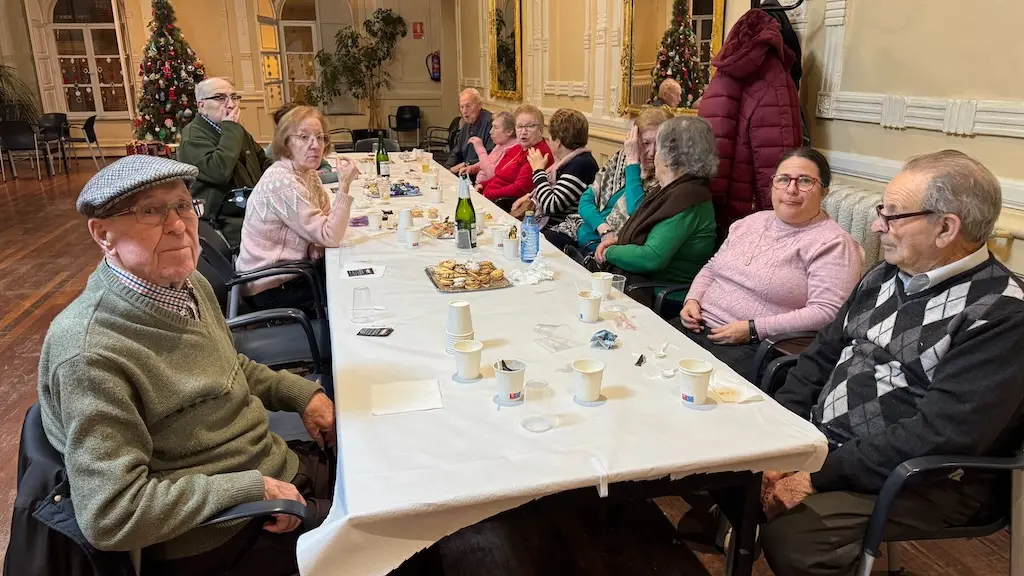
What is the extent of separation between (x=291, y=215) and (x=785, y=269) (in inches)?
81.7

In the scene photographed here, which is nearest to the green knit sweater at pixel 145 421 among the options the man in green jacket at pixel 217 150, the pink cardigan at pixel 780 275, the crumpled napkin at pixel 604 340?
the crumpled napkin at pixel 604 340

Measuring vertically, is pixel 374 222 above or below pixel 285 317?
above

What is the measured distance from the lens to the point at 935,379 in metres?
1.56

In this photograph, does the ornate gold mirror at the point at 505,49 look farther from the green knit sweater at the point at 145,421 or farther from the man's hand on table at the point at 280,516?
the man's hand on table at the point at 280,516

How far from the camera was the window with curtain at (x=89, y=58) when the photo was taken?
1175cm

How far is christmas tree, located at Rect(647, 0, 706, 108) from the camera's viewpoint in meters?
4.32

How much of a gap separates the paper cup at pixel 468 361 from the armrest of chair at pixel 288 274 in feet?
4.98

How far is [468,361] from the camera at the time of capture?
1.65 m

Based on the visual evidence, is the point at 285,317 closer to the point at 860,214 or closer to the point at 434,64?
the point at 860,214

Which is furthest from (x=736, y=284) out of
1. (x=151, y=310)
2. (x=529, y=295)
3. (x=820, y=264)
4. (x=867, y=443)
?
(x=151, y=310)

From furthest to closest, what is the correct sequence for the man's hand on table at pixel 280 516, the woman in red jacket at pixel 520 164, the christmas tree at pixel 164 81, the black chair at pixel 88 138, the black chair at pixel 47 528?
the black chair at pixel 88 138, the christmas tree at pixel 164 81, the woman in red jacket at pixel 520 164, the man's hand on table at pixel 280 516, the black chair at pixel 47 528

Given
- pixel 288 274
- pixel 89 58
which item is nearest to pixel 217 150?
pixel 288 274

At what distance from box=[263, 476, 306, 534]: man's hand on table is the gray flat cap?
2.13 ft

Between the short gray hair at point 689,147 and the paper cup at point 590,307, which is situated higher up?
the short gray hair at point 689,147
